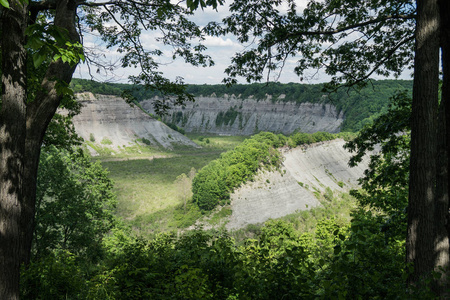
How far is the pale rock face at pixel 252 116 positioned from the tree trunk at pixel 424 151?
122 m

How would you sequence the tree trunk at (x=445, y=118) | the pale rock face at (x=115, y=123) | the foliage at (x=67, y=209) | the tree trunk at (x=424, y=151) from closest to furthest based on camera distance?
1. the tree trunk at (x=445, y=118)
2. the tree trunk at (x=424, y=151)
3. the foliage at (x=67, y=209)
4. the pale rock face at (x=115, y=123)

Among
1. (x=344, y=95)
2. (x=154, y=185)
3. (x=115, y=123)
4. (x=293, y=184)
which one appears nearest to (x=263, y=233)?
(x=293, y=184)

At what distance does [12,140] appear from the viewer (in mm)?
3805

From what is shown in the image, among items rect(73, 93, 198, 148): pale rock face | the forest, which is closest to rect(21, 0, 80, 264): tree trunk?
the forest

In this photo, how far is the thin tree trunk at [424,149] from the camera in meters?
4.59

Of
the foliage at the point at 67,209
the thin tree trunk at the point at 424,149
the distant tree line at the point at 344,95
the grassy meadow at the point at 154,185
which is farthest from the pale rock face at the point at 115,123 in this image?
the thin tree trunk at the point at 424,149

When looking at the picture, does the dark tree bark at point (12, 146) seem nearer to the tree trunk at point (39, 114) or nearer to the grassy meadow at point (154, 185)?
the tree trunk at point (39, 114)

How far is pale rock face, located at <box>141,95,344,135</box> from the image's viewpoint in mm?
133375

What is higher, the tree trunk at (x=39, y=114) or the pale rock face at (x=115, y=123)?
the tree trunk at (x=39, y=114)

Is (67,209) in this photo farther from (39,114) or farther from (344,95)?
(344,95)

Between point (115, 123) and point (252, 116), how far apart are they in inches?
3065

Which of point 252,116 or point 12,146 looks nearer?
point 12,146

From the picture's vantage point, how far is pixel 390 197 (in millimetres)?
13344

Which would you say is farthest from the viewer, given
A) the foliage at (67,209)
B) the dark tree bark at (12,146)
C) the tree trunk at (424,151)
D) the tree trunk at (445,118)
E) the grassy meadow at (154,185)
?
the grassy meadow at (154,185)
